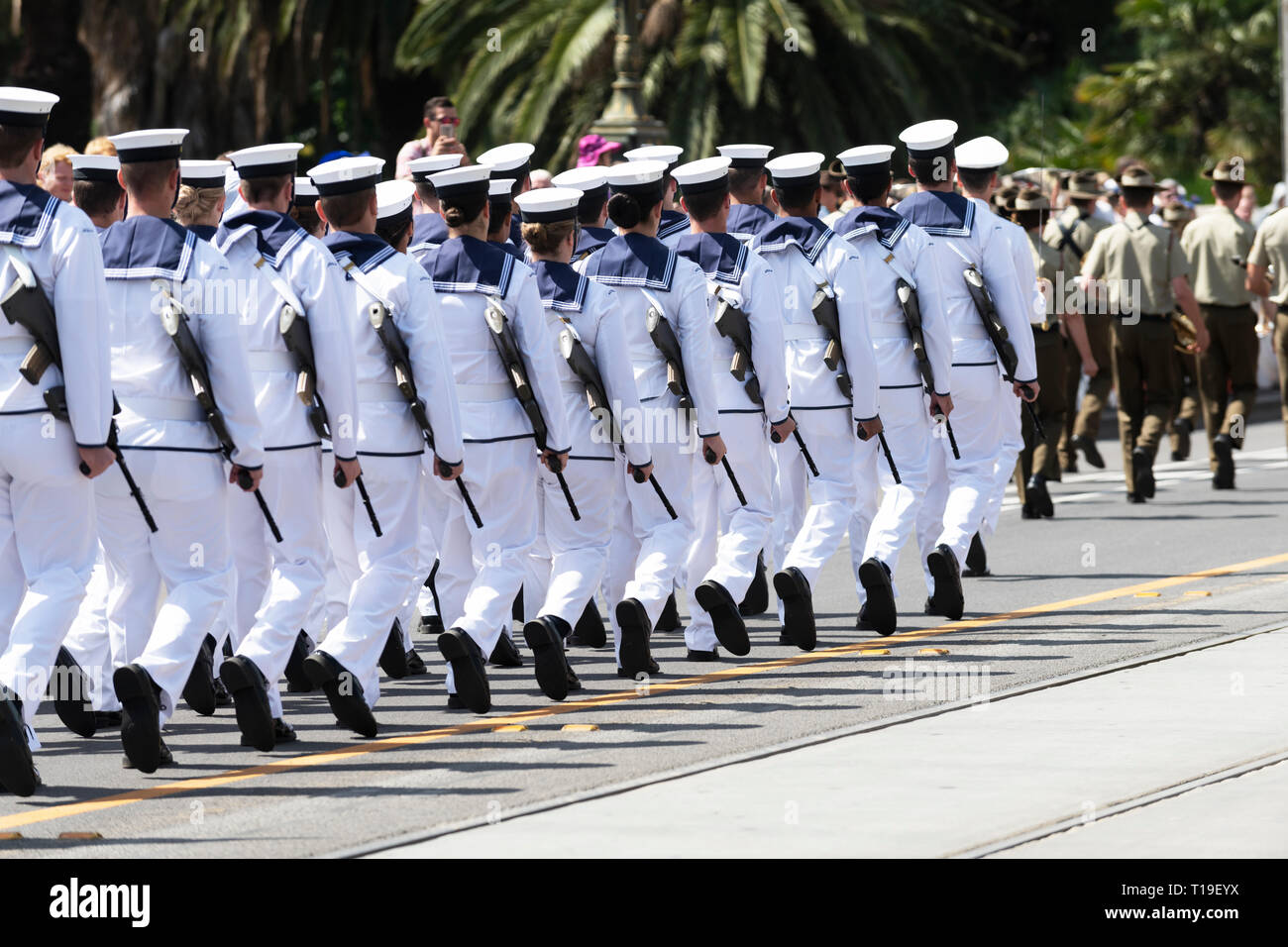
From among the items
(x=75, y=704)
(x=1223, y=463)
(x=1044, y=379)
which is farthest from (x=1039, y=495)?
(x=75, y=704)

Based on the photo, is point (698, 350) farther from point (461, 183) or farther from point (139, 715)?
point (139, 715)

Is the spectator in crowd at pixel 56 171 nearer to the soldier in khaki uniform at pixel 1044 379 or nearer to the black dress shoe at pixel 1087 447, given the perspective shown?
the soldier in khaki uniform at pixel 1044 379

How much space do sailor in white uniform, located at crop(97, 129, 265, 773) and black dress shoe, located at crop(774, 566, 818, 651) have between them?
2.70 metres

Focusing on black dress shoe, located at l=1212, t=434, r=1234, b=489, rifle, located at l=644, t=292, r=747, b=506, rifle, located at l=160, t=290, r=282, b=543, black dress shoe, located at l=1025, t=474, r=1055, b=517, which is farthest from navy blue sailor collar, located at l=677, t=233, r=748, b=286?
black dress shoe, located at l=1212, t=434, r=1234, b=489

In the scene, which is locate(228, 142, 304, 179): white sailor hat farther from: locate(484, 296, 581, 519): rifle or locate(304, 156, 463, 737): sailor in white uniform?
locate(484, 296, 581, 519): rifle

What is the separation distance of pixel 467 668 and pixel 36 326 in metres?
2.10

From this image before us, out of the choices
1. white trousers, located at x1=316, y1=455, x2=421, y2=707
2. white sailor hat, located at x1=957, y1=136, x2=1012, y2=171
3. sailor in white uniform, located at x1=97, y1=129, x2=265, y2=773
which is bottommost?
white trousers, located at x1=316, y1=455, x2=421, y2=707

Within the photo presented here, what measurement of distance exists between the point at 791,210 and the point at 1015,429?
2613mm

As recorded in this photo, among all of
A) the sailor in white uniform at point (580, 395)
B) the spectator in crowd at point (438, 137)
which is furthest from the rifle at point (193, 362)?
the spectator in crowd at point (438, 137)

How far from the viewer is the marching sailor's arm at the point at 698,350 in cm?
894

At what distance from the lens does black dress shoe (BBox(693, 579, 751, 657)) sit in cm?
909

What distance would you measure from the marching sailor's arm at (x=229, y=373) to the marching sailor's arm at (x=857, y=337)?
321 centimetres

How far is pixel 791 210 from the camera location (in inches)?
392
